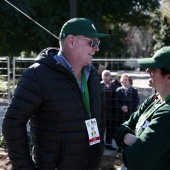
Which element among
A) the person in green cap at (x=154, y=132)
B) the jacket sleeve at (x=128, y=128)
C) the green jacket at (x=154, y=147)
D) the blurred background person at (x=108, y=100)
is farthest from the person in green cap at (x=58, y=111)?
the blurred background person at (x=108, y=100)

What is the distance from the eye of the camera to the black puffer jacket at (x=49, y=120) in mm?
2268

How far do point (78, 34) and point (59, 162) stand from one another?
0.97 metres

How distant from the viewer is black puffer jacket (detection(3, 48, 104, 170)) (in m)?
2.27

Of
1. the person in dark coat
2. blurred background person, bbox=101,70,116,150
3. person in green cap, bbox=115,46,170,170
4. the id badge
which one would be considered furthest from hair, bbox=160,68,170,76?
blurred background person, bbox=101,70,116,150

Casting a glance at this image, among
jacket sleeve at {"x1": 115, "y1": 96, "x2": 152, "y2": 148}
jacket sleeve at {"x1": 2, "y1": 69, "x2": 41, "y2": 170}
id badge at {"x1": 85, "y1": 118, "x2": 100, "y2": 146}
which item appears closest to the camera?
jacket sleeve at {"x1": 2, "y1": 69, "x2": 41, "y2": 170}

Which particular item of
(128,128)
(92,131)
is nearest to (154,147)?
(128,128)

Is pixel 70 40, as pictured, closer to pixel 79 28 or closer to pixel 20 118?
pixel 79 28

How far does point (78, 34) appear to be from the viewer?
242 centimetres

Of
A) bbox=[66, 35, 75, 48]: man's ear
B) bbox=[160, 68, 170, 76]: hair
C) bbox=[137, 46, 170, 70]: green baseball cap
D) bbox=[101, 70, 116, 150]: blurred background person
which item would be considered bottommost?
bbox=[101, 70, 116, 150]: blurred background person

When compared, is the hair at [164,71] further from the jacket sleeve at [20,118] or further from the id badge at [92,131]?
the jacket sleeve at [20,118]

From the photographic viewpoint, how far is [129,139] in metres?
2.24

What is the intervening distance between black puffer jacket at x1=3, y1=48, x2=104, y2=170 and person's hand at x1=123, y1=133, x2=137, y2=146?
0.35 meters

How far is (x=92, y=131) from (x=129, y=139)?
38 cm

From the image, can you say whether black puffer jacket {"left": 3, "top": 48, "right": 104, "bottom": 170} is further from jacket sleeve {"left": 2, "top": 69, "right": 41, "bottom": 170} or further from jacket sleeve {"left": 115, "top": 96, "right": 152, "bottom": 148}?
jacket sleeve {"left": 115, "top": 96, "right": 152, "bottom": 148}
